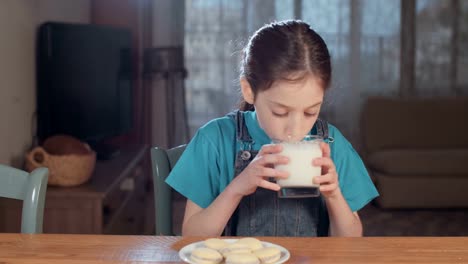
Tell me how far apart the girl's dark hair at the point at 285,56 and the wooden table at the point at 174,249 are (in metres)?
0.40

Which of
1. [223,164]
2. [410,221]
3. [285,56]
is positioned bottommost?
[410,221]

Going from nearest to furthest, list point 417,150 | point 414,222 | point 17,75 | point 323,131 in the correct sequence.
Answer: point 323,131 → point 17,75 → point 414,222 → point 417,150

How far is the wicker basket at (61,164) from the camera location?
3.22m

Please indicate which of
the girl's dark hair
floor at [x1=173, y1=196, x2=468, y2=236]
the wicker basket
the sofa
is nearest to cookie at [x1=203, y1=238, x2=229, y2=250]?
the girl's dark hair

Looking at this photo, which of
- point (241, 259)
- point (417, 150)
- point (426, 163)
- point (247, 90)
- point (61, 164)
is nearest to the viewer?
point (241, 259)

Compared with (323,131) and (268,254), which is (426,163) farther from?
(268,254)

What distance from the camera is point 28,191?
4.93 feet

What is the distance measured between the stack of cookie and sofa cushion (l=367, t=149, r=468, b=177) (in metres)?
4.04

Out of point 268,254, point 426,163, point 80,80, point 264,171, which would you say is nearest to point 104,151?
point 80,80

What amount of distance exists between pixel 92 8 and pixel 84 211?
2745mm

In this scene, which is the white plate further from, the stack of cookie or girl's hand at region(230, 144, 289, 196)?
girl's hand at region(230, 144, 289, 196)

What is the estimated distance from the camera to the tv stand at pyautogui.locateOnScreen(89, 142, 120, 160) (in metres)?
4.04

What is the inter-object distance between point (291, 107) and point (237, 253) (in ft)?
1.43

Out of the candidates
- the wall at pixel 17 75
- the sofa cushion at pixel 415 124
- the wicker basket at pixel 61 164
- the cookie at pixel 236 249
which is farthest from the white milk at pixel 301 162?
the sofa cushion at pixel 415 124
